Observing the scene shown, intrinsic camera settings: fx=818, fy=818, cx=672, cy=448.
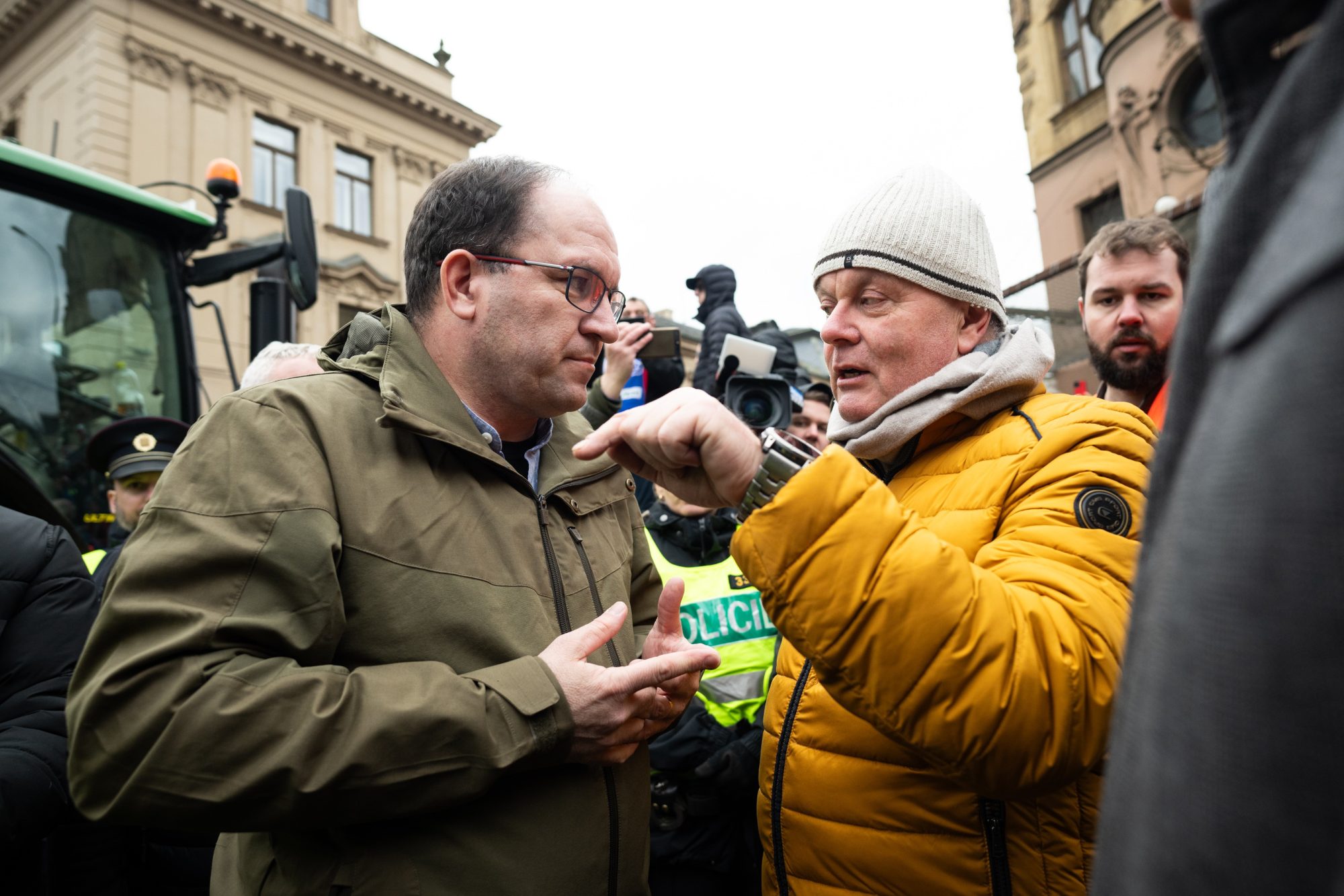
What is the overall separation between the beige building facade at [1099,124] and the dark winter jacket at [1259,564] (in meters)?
7.17

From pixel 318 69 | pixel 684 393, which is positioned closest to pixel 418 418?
pixel 684 393

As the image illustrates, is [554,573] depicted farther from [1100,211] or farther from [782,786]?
[1100,211]

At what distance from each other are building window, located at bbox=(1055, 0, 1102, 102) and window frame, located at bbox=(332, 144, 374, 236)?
14.5 meters

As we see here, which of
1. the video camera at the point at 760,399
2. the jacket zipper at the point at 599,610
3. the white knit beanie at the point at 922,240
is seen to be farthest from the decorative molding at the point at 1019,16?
the jacket zipper at the point at 599,610

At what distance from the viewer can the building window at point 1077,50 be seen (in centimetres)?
1445

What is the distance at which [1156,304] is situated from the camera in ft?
9.78

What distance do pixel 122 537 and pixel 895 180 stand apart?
3.22 meters

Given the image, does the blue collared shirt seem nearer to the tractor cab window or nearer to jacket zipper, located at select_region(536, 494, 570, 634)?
jacket zipper, located at select_region(536, 494, 570, 634)

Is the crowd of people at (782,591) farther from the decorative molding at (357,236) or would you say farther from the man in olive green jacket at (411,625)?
the decorative molding at (357,236)

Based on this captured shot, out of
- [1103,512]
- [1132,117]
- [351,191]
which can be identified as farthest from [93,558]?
[351,191]

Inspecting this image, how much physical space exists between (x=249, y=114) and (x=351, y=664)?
59.1 ft

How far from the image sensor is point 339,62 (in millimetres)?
17500

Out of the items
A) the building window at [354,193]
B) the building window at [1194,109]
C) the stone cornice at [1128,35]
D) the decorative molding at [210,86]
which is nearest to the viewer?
the building window at [1194,109]

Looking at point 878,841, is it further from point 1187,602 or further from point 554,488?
point 1187,602
